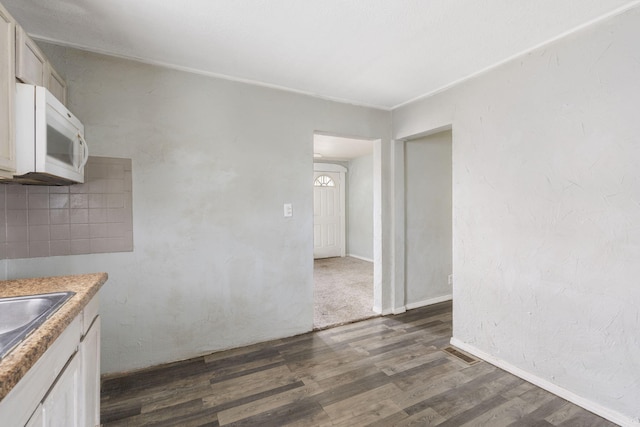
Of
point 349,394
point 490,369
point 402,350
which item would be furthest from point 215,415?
point 490,369

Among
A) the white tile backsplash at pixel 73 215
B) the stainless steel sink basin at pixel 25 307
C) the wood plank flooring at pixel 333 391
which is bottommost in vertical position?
the wood plank flooring at pixel 333 391

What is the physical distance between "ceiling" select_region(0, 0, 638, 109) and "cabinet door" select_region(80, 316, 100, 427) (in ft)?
5.76

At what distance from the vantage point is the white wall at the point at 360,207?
6609 mm

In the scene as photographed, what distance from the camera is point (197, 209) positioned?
8.02 feet

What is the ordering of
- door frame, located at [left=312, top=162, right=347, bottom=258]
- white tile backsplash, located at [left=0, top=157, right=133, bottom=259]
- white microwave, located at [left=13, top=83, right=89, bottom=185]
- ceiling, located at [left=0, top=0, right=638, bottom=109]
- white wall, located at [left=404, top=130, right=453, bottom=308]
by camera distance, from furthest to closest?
door frame, located at [left=312, top=162, right=347, bottom=258] → white wall, located at [left=404, top=130, right=453, bottom=308] → white tile backsplash, located at [left=0, top=157, right=133, bottom=259] → ceiling, located at [left=0, top=0, right=638, bottom=109] → white microwave, located at [left=13, top=83, right=89, bottom=185]

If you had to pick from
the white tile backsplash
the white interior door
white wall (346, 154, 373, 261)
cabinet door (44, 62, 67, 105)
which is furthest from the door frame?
cabinet door (44, 62, 67, 105)

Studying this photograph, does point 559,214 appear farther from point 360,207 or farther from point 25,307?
point 360,207

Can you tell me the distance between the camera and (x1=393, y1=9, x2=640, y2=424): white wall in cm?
168

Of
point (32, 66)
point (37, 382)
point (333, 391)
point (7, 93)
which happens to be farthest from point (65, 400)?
point (32, 66)

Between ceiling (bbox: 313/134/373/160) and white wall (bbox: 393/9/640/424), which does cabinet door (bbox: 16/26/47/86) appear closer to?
white wall (bbox: 393/9/640/424)

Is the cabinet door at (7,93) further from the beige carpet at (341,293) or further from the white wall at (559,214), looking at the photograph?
the white wall at (559,214)

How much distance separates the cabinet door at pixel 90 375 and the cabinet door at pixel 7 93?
814 mm

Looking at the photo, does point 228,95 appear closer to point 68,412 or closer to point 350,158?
point 68,412

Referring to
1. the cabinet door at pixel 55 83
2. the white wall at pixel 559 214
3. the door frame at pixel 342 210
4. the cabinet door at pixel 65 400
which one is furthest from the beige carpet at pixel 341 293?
the cabinet door at pixel 55 83
